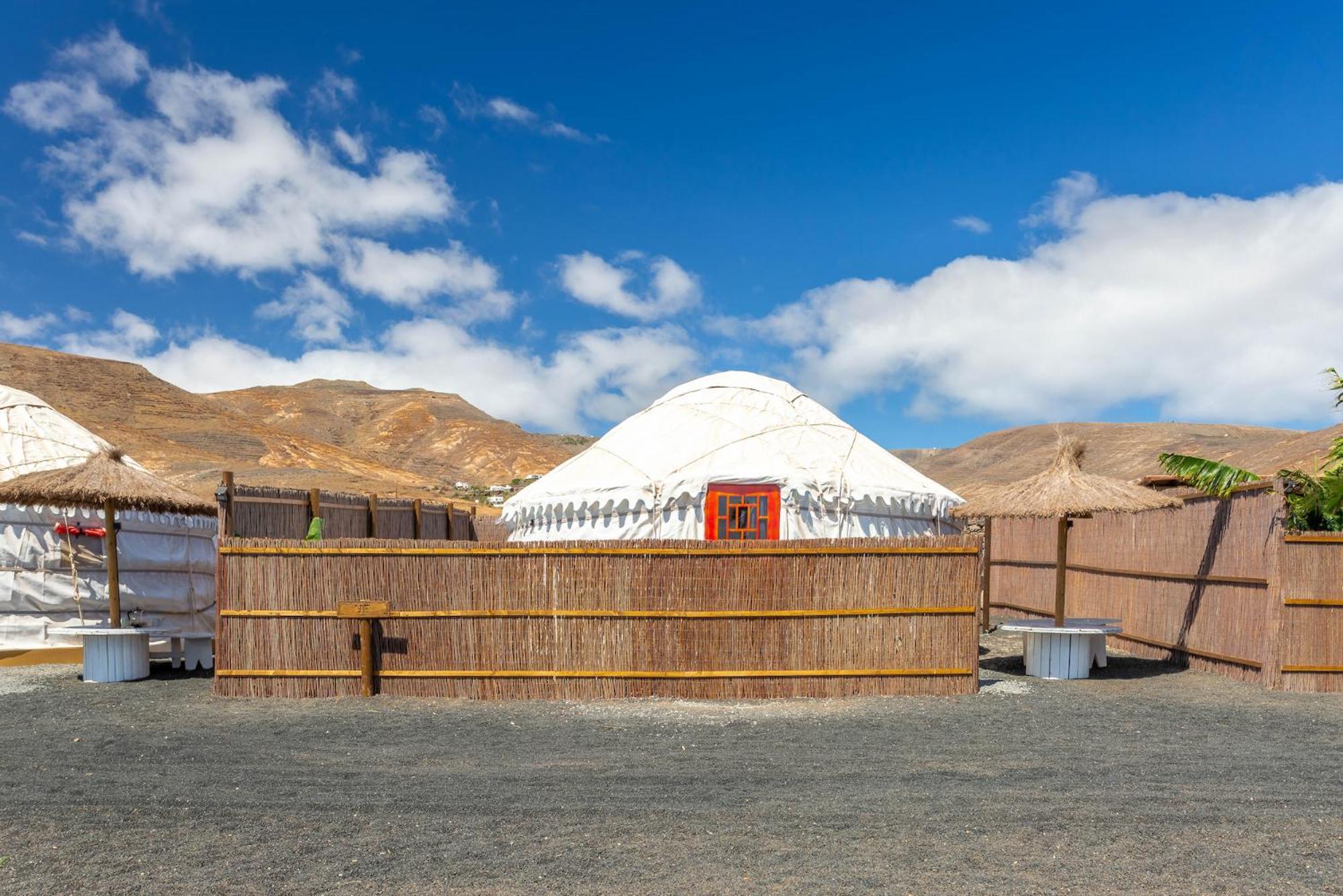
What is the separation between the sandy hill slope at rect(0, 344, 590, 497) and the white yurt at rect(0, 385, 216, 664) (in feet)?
44.2

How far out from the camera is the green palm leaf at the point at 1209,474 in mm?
8914

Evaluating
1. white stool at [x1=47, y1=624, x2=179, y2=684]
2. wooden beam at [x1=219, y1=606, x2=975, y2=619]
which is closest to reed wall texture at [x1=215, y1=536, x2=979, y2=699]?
wooden beam at [x1=219, y1=606, x2=975, y2=619]

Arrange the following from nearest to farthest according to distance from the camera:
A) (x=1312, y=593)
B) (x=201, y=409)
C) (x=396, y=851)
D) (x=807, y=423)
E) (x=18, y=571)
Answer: (x=396, y=851) → (x=1312, y=593) → (x=18, y=571) → (x=807, y=423) → (x=201, y=409)

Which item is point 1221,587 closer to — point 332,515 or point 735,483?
point 735,483

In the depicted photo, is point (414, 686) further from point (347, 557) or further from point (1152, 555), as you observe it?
point (1152, 555)

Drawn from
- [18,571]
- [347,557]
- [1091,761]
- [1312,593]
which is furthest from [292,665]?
[1312,593]

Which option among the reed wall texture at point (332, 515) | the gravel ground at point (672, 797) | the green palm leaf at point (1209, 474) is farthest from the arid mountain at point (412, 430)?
the gravel ground at point (672, 797)

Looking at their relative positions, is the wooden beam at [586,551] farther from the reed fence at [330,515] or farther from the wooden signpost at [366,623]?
the reed fence at [330,515]

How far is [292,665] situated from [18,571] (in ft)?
15.7

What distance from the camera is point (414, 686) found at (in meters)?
7.50

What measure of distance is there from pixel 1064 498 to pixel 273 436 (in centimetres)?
4231

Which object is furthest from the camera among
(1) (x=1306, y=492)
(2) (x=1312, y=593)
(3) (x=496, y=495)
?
(3) (x=496, y=495)

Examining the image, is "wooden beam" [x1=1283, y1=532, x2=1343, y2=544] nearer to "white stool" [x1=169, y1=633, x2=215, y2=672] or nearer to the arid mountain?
"white stool" [x1=169, y1=633, x2=215, y2=672]

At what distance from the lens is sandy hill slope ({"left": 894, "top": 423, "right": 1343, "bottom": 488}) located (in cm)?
4472
